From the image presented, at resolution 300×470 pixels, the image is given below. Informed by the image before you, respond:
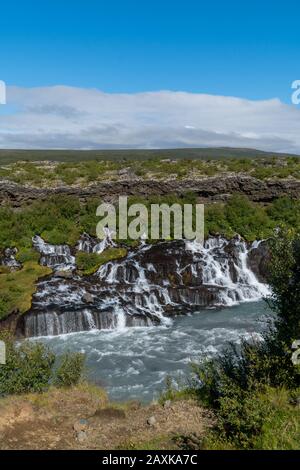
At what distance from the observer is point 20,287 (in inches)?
1256

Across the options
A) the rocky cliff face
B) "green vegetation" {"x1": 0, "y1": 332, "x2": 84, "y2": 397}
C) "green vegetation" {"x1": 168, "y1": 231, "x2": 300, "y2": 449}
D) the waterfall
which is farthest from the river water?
the rocky cliff face

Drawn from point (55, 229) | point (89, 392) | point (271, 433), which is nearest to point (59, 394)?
point (89, 392)

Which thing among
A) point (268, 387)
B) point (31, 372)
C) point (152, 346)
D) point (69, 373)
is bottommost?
point (152, 346)

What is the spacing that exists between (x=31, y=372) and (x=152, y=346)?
10157 millimetres

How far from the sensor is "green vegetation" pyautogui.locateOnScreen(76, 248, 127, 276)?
3642 cm

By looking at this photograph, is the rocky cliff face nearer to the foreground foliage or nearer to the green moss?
the green moss

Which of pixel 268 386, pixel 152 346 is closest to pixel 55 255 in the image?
pixel 152 346

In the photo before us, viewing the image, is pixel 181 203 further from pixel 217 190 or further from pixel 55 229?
pixel 55 229

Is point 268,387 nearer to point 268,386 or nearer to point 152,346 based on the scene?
point 268,386

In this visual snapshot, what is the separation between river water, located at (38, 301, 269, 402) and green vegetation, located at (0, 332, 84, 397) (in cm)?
341

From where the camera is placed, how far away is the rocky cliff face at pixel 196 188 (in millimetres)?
51406
